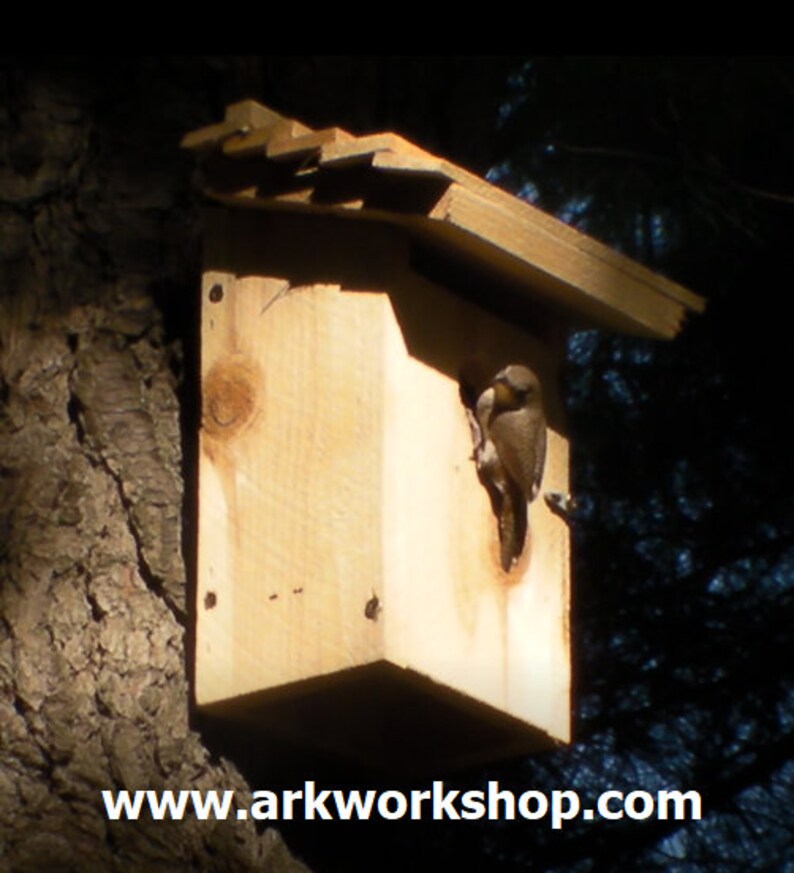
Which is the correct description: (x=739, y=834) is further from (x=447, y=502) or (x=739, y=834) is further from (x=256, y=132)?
(x=256, y=132)

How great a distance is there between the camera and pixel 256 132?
2676 mm

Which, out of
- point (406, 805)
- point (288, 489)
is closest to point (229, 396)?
point (288, 489)

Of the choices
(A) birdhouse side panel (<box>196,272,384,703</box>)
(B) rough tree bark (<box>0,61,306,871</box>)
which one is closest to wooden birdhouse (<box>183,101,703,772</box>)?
(A) birdhouse side panel (<box>196,272,384,703</box>)

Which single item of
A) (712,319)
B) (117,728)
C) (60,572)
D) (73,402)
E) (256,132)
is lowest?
(117,728)

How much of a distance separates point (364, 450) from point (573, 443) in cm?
132

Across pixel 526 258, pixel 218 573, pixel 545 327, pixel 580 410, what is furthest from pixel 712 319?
pixel 218 573

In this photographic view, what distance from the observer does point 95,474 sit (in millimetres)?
2768

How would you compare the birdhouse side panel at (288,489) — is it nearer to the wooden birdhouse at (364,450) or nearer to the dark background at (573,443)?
the wooden birdhouse at (364,450)

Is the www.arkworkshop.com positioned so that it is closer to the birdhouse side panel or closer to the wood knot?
the birdhouse side panel

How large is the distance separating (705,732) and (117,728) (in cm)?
134

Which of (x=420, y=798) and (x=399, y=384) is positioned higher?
(x=399, y=384)

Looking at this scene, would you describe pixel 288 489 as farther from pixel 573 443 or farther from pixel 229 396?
pixel 573 443

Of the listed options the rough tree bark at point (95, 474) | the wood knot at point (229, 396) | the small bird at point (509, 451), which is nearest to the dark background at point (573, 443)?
the rough tree bark at point (95, 474)

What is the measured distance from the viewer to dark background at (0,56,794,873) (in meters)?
2.69
